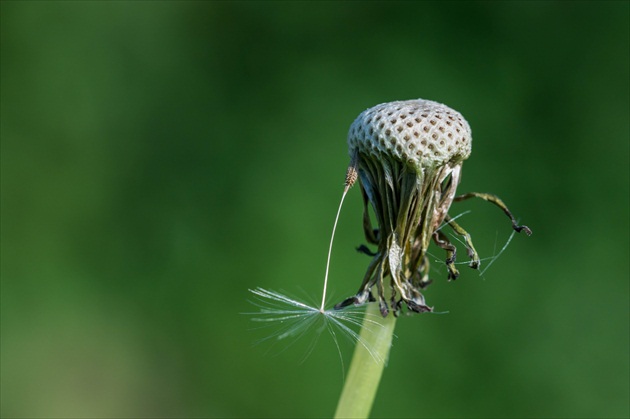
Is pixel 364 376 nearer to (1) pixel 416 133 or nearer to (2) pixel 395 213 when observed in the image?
(2) pixel 395 213

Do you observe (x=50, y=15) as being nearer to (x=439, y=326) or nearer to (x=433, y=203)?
(x=439, y=326)

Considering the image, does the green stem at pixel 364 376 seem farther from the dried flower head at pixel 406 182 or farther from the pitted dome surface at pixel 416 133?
the pitted dome surface at pixel 416 133

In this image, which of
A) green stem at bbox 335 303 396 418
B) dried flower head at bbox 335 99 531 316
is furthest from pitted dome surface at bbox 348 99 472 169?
green stem at bbox 335 303 396 418

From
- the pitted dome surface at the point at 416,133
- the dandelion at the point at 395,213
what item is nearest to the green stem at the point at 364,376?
the dandelion at the point at 395,213

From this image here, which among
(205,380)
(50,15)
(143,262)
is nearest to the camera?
(205,380)

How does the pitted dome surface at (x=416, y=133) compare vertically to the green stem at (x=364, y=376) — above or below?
above

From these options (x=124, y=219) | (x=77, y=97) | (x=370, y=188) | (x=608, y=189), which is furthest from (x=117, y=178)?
(x=370, y=188)

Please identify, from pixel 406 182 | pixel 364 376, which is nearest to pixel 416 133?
pixel 406 182
